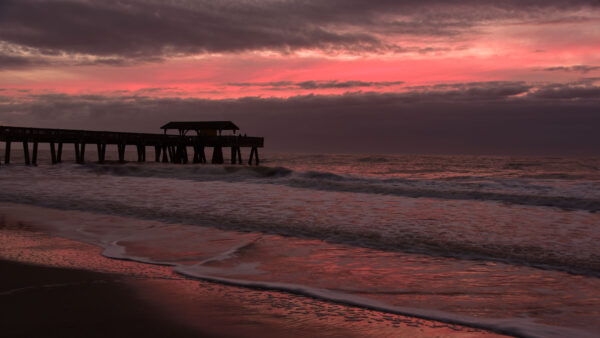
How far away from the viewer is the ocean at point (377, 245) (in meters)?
4.13

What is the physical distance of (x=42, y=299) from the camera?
153 inches

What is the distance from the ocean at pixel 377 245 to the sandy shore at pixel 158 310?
0.29 meters

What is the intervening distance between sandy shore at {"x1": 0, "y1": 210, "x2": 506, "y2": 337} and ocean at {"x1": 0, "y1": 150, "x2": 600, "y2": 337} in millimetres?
289

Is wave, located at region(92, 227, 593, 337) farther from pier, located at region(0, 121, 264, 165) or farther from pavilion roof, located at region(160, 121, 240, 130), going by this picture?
pavilion roof, located at region(160, 121, 240, 130)

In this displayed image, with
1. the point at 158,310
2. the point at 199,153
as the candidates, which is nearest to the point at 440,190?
the point at 158,310

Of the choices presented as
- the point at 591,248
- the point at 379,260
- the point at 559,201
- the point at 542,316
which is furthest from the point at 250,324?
the point at 559,201

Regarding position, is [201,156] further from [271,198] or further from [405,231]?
[405,231]

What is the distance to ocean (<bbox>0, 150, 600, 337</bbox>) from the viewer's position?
4133 millimetres

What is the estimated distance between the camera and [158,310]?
3.73 meters

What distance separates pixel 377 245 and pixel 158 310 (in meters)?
4.01

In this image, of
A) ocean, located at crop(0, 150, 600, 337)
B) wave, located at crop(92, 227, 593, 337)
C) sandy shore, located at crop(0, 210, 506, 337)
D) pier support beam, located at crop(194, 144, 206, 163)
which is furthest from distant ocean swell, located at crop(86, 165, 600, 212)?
pier support beam, located at crop(194, 144, 206, 163)

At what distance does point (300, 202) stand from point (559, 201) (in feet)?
27.9

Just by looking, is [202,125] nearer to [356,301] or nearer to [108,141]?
[108,141]

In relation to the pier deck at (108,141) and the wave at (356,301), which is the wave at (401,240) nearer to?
the wave at (356,301)
